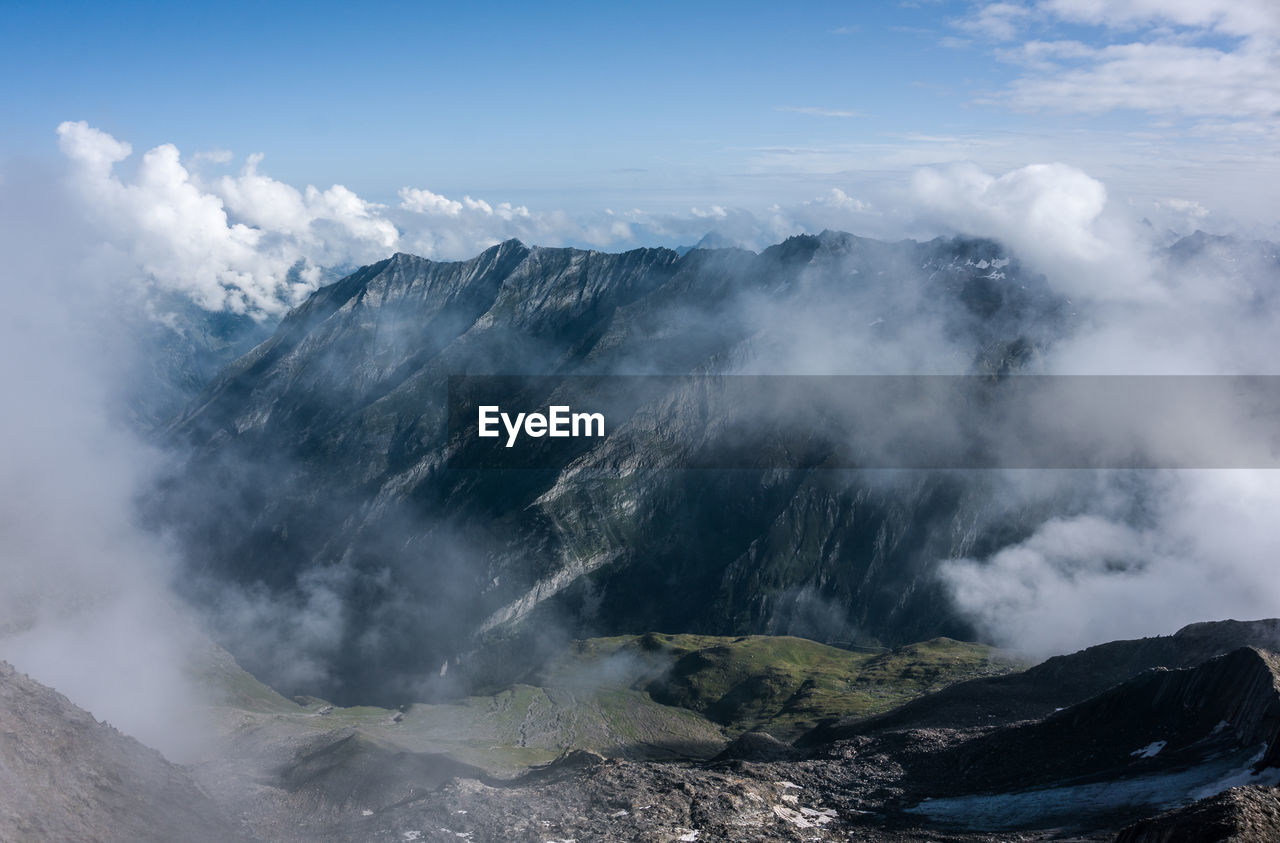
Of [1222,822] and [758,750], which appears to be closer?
[1222,822]

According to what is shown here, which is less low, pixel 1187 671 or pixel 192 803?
pixel 1187 671

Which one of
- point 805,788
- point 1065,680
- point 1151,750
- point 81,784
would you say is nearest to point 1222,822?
point 1151,750

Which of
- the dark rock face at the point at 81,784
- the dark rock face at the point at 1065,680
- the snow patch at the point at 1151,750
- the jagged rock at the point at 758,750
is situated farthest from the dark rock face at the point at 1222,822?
the dark rock face at the point at 81,784

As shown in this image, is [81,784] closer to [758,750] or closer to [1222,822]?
[758,750]

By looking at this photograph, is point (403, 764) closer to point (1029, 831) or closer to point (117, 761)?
point (117, 761)

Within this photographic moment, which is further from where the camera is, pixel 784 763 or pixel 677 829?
pixel 784 763

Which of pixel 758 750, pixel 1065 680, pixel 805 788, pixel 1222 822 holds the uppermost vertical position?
pixel 1222 822

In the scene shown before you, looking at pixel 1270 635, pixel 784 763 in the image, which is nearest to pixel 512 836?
pixel 784 763

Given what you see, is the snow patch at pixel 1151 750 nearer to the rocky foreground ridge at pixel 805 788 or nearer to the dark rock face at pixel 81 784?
the rocky foreground ridge at pixel 805 788
